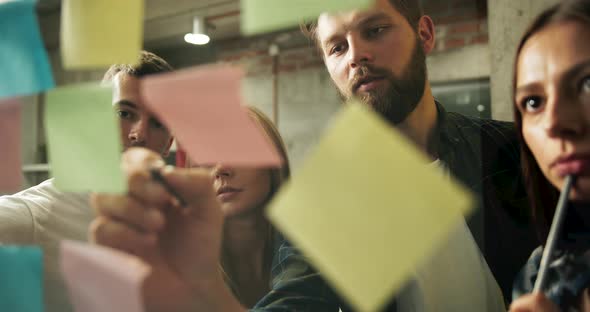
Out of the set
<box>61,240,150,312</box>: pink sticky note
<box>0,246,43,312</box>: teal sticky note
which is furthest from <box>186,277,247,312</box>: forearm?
<box>0,246,43,312</box>: teal sticky note

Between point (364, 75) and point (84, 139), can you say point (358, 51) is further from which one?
point (84, 139)

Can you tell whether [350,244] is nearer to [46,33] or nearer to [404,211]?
[404,211]

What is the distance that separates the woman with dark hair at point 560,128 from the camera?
200 millimetres

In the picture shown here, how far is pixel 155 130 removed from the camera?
0.96 ft

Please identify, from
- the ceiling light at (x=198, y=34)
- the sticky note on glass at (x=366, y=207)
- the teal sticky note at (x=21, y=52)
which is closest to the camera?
the sticky note on glass at (x=366, y=207)

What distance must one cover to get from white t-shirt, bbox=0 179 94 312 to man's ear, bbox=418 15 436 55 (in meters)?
0.34

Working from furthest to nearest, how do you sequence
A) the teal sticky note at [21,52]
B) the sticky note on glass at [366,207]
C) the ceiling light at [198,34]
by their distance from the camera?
the ceiling light at [198,34] < the teal sticky note at [21,52] < the sticky note on glass at [366,207]

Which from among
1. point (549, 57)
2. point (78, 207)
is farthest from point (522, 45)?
point (78, 207)

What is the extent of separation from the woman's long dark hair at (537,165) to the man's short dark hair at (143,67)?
10.7 inches

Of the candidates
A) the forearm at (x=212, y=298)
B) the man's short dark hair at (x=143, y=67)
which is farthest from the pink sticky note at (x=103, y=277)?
the man's short dark hair at (x=143, y=67)

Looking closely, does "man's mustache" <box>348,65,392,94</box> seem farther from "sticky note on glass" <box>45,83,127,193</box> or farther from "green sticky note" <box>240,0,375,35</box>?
"sticky note on glass" <box>45,83,127,193</box>

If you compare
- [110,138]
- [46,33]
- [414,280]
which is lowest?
[414,280]

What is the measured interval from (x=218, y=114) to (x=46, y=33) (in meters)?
0.59

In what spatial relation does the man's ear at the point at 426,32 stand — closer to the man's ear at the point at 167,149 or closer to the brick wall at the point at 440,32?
the brick wall at the point at 440,32
